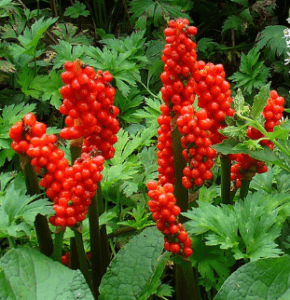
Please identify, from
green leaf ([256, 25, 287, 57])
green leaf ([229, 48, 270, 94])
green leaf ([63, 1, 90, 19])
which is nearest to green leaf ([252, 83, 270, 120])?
green leaf ([229, 48, 270, 94])

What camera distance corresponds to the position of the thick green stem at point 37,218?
1313mm

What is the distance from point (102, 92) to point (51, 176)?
0.29m

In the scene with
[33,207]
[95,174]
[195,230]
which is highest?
[95,174]

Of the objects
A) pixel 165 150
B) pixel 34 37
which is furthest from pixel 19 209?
pixel 34 37

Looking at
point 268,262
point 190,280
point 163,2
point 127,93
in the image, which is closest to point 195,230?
point 190,280

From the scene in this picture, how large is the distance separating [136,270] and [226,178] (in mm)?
430

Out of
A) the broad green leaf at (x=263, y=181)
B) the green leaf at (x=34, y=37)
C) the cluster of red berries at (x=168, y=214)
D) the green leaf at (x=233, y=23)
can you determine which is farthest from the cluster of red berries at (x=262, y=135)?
the green leaf at (x=233, y=23)

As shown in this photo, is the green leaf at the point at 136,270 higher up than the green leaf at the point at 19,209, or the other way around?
the green leaf at the point at 19,209

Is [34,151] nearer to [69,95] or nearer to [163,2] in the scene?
[69,95]

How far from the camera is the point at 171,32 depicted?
1.36 meters

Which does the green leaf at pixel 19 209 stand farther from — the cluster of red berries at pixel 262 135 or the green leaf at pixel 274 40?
the green leaf at pixel 274 40

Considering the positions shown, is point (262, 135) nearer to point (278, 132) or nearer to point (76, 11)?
point (278, 132)

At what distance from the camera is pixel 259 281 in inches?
52.8

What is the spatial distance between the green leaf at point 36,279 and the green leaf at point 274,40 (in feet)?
7.97
